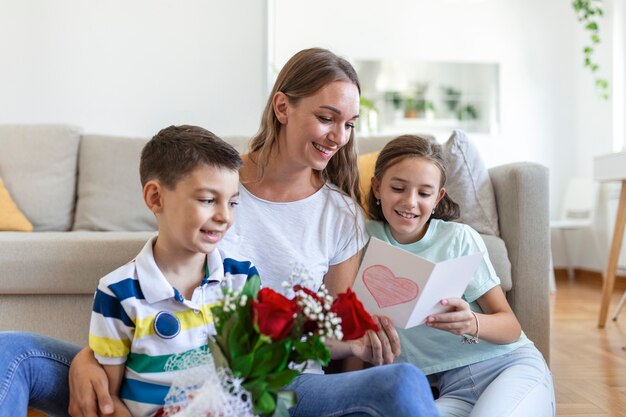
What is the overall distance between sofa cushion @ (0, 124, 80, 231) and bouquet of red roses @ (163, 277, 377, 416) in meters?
1.98

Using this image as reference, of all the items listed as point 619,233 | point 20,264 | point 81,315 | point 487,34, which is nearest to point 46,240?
point 20,264

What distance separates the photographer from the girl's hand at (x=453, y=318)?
1259mm

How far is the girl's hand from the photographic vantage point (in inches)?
49.6

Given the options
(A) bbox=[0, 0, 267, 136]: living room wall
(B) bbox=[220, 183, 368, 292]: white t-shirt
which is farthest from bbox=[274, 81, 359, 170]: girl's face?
(A) bbox=[0, 0, 267, 136]: living room wall

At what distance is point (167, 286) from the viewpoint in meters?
1.10

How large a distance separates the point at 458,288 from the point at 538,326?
82cm

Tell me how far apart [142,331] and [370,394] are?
390mm

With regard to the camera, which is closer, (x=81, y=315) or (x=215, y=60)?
(x=81, y=315)

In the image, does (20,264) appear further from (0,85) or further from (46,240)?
(0,85)

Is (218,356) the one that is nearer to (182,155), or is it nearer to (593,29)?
(182,155)

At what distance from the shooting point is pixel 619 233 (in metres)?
3.26

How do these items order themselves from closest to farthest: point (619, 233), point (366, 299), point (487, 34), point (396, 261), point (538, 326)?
point (396, 261) < point (366, 299) < point (538, 326) < point (619, 233) < point (487, 34)

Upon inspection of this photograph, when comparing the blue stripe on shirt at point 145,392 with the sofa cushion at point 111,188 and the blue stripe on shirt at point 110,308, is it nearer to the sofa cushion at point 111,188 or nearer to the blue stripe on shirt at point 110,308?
the blue stripe on shirt at point 110,308

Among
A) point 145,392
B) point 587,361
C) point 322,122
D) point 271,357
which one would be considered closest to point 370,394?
point 271,357
